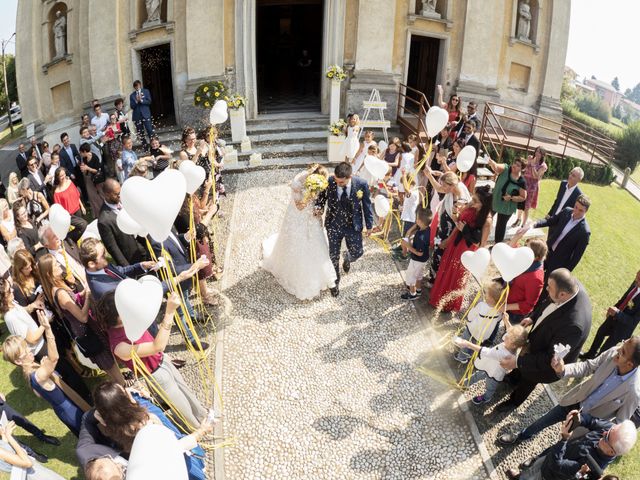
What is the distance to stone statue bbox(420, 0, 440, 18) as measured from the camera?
12.6m

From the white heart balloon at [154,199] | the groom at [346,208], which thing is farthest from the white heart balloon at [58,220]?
the groom at [346,208]

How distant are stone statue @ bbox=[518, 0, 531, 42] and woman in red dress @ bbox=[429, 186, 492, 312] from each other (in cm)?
1169

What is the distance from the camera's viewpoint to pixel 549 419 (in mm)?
3934

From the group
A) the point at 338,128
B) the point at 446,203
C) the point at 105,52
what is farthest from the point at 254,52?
the point at 446,203

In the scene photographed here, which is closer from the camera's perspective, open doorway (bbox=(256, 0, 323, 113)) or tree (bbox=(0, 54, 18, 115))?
open doorway (bbox=(256, 0, 323, 113))

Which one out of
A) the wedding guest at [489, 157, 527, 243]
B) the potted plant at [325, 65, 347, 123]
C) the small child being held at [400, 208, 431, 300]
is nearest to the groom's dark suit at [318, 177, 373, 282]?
the small child being held at [400, 208, 431, 300]

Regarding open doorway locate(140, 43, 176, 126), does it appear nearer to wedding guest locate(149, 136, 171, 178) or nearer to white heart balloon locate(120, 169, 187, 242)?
wedding guest locate(149, 136, 171, 178)

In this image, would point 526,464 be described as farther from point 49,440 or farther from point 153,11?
point 153,11

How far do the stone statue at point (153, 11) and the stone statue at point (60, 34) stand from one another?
3.60 m

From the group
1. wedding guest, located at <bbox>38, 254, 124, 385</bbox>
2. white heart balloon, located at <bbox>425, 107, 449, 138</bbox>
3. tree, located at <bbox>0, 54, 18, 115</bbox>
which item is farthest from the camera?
tree, located at <bbox>0, 54, 18, 115</bbox>

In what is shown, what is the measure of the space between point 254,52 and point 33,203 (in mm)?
7745

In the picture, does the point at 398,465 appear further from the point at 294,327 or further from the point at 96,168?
the point at 96,168

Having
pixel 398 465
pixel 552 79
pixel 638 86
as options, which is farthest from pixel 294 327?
pixel 638 86

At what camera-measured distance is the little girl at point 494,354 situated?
4.01 meters
